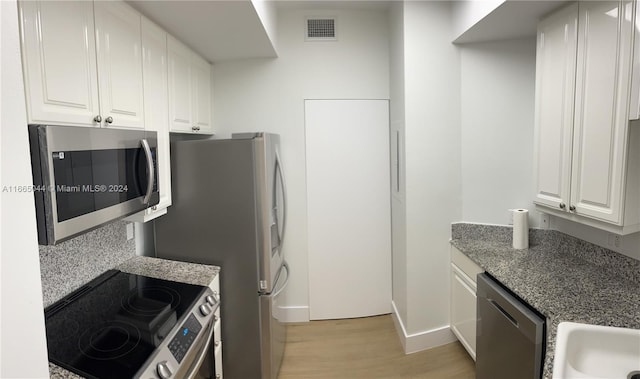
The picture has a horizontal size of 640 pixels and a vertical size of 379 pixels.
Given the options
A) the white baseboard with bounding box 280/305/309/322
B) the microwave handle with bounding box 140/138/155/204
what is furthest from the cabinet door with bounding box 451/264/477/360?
the microwave handle with bounding box 140/138/155/204

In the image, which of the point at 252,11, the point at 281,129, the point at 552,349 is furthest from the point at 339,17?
the point at 552,349

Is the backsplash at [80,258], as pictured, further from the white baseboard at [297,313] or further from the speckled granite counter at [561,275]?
the speckled granite counter at [561,275]

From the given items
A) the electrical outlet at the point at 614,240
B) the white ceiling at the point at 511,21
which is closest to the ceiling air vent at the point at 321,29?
the white ceiling at the point at 511,21

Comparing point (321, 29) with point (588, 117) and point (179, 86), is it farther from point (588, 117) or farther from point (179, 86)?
point (588, 117)

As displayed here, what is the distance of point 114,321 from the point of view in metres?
1.48

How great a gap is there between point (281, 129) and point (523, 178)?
202 cm

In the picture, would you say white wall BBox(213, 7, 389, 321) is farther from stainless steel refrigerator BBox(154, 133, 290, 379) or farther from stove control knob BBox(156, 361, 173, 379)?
stove control knob BBox(156, 361, 173, 379)

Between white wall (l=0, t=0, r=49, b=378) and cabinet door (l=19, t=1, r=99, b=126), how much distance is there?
65cm

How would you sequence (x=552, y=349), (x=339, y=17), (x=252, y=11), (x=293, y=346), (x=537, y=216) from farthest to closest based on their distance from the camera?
1. (x=339, y=17)
2. (x=293, y=346)
3. (x=537, y=216)
4. (x=252, y=11)
5. (x=552, y=349)

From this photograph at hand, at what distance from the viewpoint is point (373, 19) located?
3031 millimetres

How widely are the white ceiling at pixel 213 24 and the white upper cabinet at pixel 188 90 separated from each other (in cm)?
10

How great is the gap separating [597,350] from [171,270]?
2120 millimetres

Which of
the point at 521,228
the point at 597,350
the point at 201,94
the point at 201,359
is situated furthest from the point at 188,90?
the point at 597,350

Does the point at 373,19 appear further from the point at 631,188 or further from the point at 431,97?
the point at 631,188
